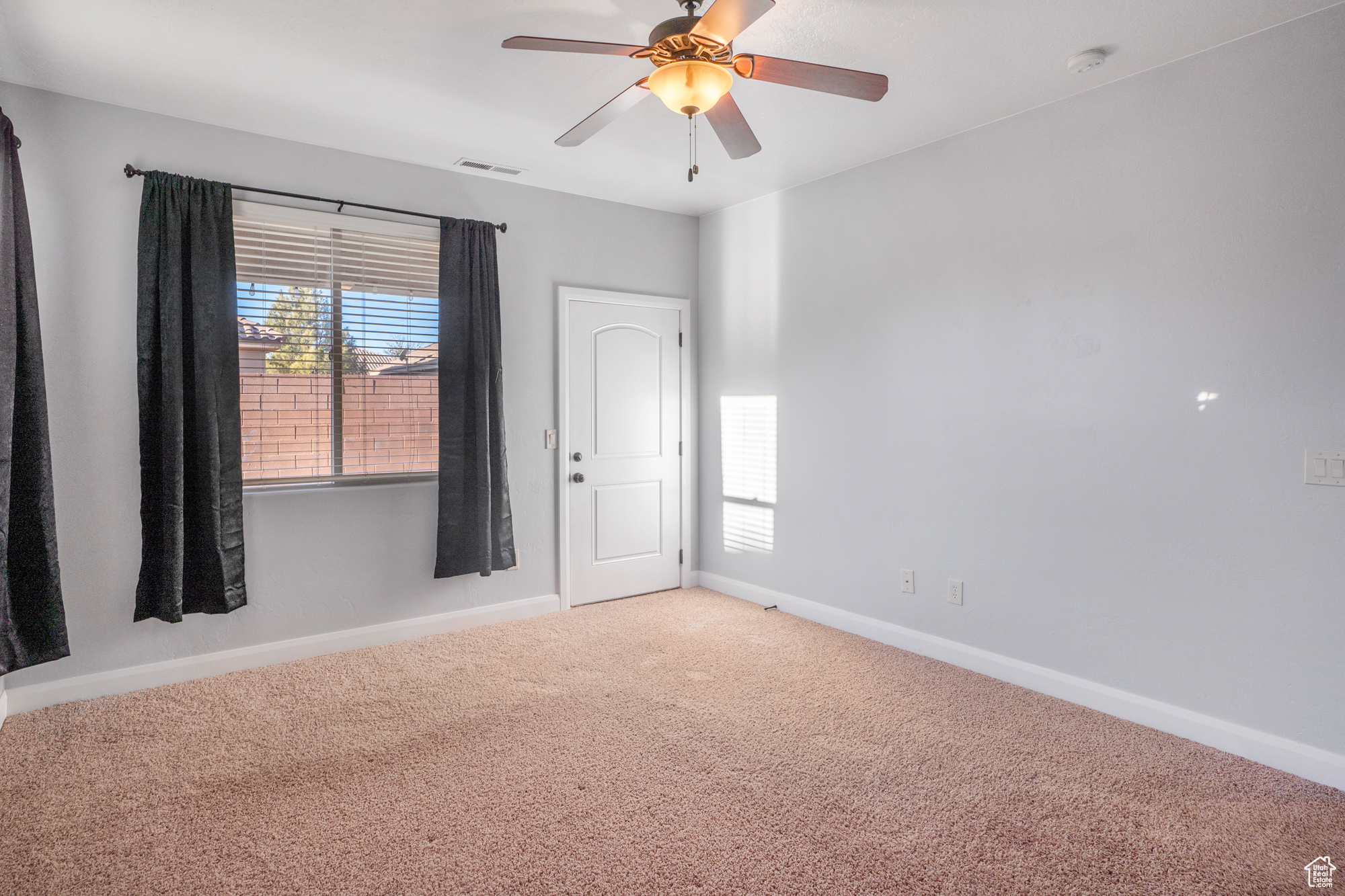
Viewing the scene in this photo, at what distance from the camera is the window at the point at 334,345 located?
3.38 metres

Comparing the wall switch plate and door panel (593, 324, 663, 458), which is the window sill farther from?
the wall switch plate

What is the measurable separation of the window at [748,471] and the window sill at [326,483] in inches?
74.6

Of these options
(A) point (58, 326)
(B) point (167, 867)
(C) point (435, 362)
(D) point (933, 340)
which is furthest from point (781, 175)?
(B) point (167, 867)

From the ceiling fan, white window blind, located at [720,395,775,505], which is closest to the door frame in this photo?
white window blind, located at [720,395,775,505]

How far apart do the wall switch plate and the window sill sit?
3768mm

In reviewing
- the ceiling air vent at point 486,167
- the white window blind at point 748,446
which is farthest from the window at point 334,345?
the white window blind at point 748,446

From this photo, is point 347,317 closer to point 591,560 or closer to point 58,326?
point 58,326

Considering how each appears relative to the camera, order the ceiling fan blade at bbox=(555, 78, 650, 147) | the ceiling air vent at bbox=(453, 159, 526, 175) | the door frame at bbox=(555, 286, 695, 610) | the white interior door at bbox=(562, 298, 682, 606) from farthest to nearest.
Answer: the white interior door at bbox=(562, 298, 682, 606), the door frame at bbox=(555, 286, 695, 610), the ceiling air vent at bbox=(453, 159, 526, 175), the ceiling fan blade at bbox=(555, 78, 650, 147)

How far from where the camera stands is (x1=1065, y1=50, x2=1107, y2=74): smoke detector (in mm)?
2574

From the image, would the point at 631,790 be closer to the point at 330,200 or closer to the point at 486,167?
the point at 330,200

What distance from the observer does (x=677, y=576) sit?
4934mm

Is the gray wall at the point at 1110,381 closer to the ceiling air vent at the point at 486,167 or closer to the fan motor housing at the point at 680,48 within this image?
the ceiling air vent at the point at 486,167

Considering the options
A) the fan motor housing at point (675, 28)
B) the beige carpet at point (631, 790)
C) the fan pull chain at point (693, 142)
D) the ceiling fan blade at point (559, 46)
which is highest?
the fan pull chain at point (693, 142)

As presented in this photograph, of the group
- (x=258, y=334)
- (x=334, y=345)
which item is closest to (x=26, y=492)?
(x=258, y=334)
